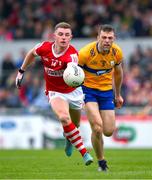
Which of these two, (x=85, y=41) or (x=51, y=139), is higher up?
(x=85, y=41)

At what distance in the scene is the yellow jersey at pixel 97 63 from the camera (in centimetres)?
1455

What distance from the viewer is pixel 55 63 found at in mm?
14531

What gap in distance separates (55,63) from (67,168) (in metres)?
1.88

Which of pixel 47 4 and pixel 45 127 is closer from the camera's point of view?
pixel 45 127

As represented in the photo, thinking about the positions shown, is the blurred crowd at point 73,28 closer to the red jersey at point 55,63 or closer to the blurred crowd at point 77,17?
the blurred crowd at point 77,17

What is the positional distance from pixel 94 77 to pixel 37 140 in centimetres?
1070

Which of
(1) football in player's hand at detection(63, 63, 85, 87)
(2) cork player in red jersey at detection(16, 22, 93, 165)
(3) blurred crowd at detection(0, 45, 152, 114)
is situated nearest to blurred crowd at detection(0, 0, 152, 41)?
(3) blurred crowd at detection(0, 45, 152, 114)

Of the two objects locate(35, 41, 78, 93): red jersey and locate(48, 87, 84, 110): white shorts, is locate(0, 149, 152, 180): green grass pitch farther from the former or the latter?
locate(35, 41, 78, 93): red jersey

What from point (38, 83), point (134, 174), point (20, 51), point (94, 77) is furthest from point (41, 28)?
point (134, 174)

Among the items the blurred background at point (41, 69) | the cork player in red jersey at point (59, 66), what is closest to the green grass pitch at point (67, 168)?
the cork player in red jersey at point (59, 66)

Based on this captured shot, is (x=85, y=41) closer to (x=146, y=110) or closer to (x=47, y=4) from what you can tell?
(x=47, y=4)

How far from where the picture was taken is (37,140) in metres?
25.2

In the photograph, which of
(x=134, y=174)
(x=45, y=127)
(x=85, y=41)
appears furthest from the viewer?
(x=85, y=41)

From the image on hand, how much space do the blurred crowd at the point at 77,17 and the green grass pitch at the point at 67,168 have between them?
992 cm
